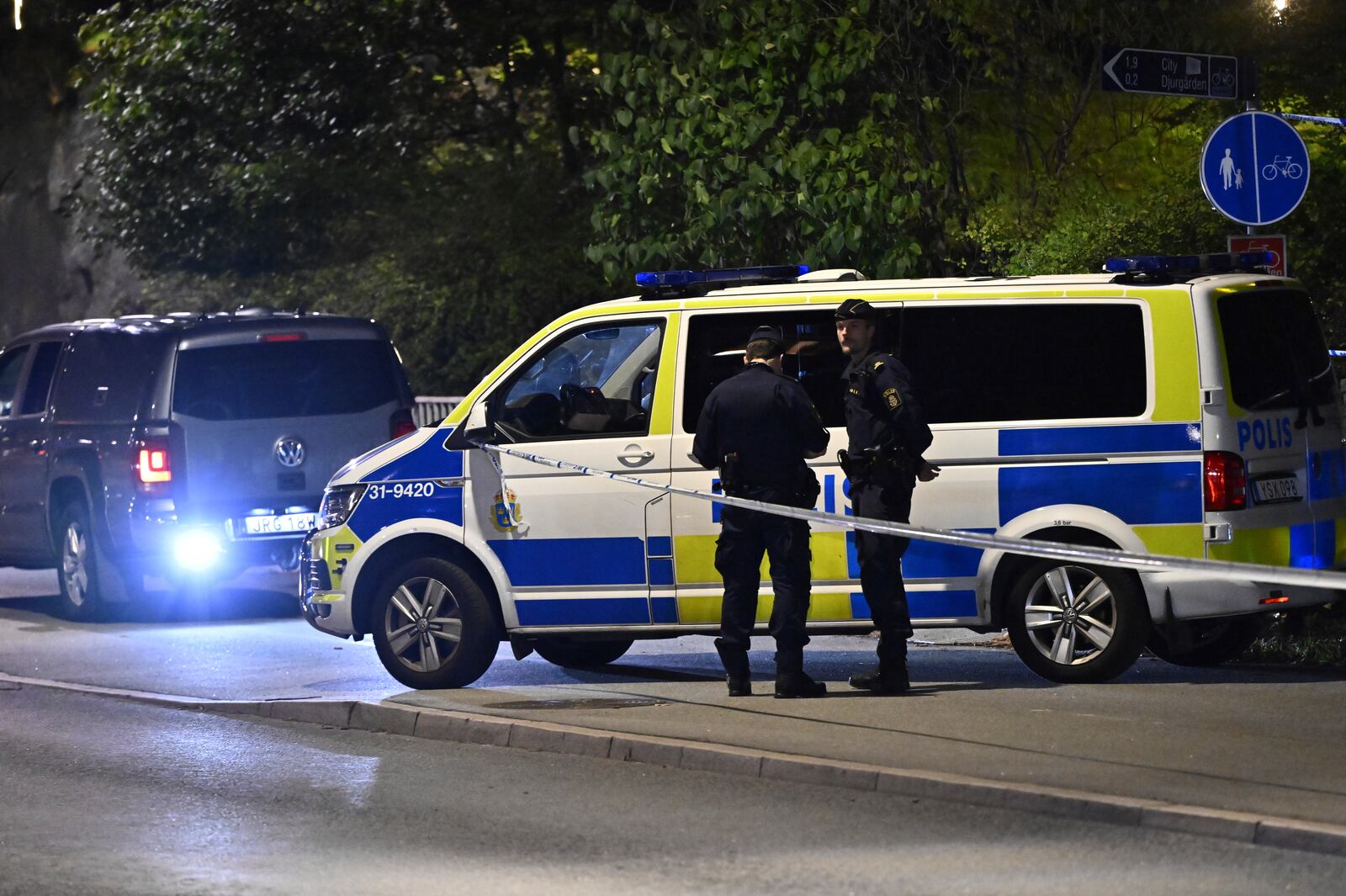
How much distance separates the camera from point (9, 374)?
1633cm

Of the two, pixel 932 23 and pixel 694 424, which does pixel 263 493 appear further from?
pixel 932 23

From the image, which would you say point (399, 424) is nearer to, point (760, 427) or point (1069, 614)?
point (760, 427)

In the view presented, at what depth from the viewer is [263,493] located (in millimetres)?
14305

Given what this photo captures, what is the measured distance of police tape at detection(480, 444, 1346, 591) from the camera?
730cm

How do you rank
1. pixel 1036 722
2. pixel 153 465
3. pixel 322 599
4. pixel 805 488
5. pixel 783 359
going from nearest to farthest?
pixel 1036 722, pixel 805 488, pixel 783 359, pixel 322 599, pixel 153 465

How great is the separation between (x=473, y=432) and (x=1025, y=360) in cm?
278

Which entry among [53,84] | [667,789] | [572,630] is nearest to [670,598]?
[572,630]

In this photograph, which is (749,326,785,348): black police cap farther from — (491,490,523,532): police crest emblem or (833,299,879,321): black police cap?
(491,490,523,532): police crest emblem

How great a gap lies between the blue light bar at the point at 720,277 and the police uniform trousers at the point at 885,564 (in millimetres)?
1358

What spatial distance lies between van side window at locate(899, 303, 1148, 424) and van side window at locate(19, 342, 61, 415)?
25.2 feet

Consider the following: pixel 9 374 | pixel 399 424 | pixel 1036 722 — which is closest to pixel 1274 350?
pixel 1036 722

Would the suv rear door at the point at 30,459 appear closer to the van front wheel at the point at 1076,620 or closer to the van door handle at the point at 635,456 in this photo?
the van door handle at the point at 635,456

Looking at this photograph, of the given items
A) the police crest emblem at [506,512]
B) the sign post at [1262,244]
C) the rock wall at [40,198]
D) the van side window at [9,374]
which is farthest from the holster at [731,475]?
the rock wall at [40,198]

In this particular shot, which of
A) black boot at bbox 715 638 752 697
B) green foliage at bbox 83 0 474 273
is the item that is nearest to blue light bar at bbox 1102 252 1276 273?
black boot at bbox 715 638 752 697
